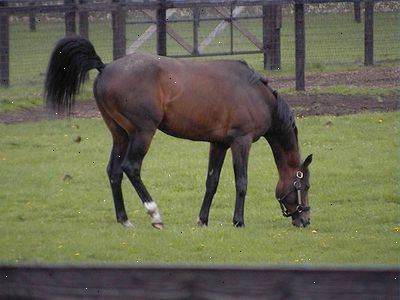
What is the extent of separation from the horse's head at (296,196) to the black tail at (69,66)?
2.30m

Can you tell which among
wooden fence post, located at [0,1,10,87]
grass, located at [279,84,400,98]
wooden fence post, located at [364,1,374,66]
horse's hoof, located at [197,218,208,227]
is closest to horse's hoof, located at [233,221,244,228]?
horse's hoof, located at [197,218,208,227]

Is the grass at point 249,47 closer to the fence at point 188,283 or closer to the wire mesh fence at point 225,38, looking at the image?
the wire mesh fence at point 225,38

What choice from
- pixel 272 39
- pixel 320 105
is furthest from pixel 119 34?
pixel 272 39

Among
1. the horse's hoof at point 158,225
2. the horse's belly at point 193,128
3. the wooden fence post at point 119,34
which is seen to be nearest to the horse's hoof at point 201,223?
the horse's hoof at point 158,225

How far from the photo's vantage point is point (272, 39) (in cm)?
2197

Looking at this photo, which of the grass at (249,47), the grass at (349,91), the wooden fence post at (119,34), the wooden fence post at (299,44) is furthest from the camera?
the grass at (249,47)

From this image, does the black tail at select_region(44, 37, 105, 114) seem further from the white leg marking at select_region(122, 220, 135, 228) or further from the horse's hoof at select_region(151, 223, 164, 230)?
the horse's hoof at select_region(151, 223, 164, 230)

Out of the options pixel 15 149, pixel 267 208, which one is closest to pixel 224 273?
pixel 267 208

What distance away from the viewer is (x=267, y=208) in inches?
450

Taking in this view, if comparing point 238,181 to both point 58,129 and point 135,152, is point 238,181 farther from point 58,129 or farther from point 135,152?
point 58,129

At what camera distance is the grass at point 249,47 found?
1973cm

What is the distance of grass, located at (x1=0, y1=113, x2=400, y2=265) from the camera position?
28.8ft

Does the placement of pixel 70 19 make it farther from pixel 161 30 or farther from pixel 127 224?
pixel 127 224

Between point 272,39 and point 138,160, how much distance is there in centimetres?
1240
